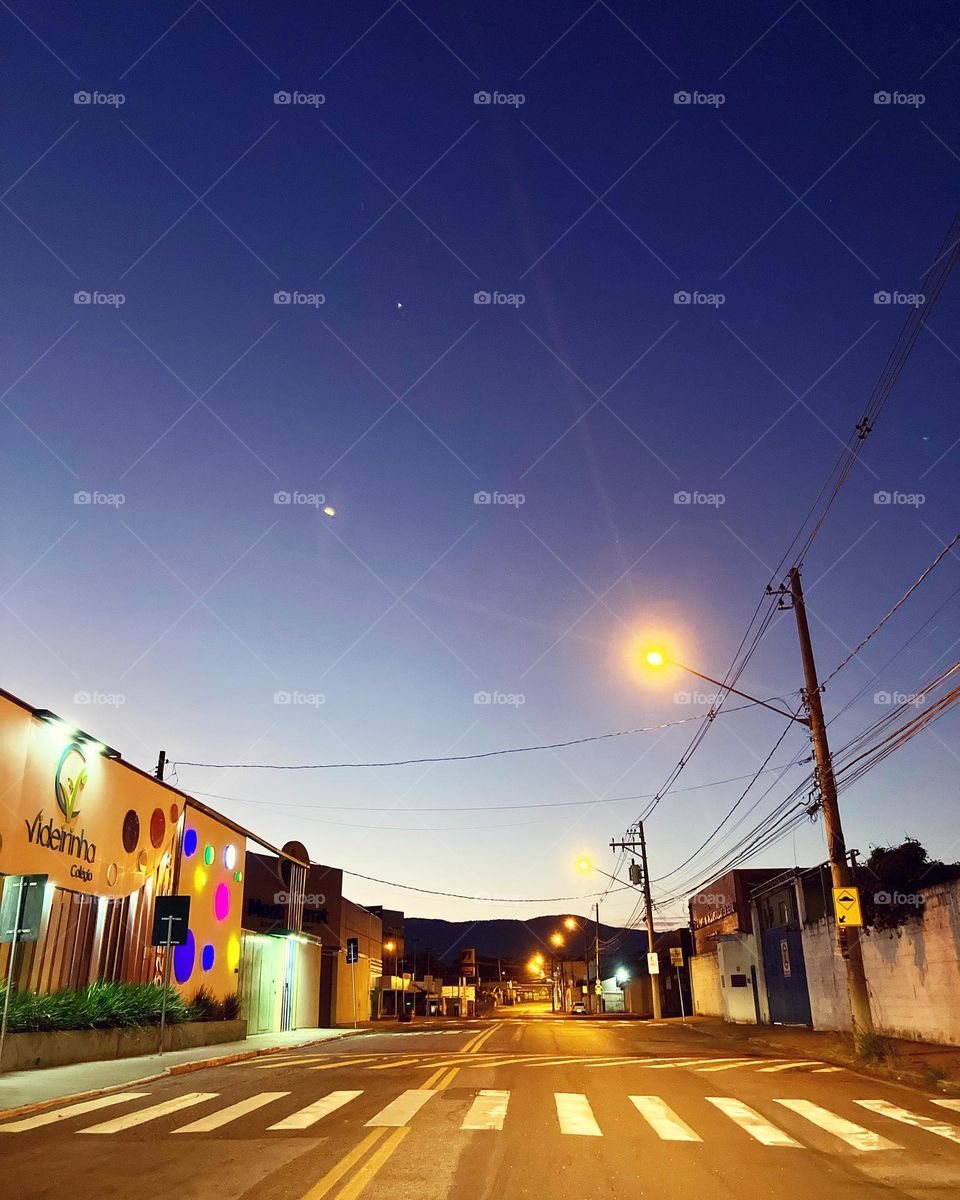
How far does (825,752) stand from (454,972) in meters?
137

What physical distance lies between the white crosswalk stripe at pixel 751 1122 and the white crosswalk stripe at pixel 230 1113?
5.50 metres

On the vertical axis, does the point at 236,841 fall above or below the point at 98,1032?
above

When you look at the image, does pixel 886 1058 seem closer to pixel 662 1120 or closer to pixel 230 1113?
pixel 662 1120

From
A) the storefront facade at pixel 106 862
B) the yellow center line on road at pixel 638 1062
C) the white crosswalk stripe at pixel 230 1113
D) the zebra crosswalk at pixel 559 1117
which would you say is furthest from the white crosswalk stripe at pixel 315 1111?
the storefront facade at pixel 106 862

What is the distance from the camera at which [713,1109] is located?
1132cm

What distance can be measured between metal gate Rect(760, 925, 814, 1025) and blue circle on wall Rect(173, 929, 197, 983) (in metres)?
20.2

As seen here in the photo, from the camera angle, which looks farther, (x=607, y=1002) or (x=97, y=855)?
(x=607, y=1002)

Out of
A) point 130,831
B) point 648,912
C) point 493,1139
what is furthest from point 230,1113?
point 648,912

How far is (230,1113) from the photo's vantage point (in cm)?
1115

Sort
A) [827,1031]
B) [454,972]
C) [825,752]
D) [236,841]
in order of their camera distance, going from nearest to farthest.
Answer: [825,752] → [827,1031] → [236,841] → [454,972]

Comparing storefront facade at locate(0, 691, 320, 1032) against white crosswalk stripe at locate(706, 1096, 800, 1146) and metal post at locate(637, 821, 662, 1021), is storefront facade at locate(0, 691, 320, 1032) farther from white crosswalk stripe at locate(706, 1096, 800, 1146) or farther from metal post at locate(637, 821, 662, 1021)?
metal post at locate(637, 821, 662, 1021)

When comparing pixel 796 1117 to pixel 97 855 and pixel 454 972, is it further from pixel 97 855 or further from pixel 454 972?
pixel 454 972

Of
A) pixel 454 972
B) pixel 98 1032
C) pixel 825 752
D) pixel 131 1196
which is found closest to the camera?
pixel 131 1196

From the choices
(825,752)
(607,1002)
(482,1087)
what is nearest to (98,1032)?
(482,1087)
